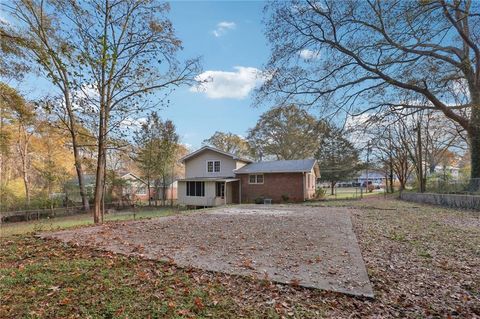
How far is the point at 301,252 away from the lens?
519cm

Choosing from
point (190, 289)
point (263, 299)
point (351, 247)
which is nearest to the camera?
point (263, 299)

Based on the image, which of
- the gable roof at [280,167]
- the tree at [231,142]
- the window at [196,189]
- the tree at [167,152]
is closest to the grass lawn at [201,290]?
the gable roof at [280,167]

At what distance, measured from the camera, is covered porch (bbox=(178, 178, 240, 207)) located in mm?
23031

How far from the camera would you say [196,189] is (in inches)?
952

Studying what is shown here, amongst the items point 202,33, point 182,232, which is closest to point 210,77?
point 202,33

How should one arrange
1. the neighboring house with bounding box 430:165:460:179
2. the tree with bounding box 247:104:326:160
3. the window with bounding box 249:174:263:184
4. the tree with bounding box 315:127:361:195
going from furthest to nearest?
the tree with bounding box 315:127:361:195 → the tree with bounding box 247:104:326:160 → the window with bounding box 249:174:263:184 → the neighboring house with bounding box 430:165:460:179

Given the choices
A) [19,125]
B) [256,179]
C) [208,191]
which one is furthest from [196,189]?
[19,125]

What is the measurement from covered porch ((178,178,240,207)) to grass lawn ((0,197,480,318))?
59.0 feet

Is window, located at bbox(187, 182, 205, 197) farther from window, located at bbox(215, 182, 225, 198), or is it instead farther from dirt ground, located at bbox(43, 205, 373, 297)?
dirt ground, located at bbox(43, 205, 373, 297)

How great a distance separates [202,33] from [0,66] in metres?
6.88

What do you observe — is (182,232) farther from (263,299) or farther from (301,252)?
(263,299)

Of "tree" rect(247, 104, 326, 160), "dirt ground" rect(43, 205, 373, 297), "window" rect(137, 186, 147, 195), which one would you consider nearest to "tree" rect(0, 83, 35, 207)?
"dirt ground" rect(43, 205, 373, 297)

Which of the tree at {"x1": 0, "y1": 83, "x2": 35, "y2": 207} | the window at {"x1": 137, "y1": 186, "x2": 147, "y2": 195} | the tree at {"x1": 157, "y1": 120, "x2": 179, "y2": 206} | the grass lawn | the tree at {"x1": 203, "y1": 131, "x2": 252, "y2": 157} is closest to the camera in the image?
the grass lawn

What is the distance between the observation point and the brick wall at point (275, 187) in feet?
72.0
